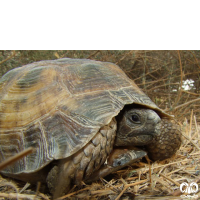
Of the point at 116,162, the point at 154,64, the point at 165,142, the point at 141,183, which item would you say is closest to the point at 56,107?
the point at 116,162

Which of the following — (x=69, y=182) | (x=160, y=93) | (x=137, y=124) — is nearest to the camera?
(x=69, y=182)

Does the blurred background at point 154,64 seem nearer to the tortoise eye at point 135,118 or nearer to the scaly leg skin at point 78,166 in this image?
the tortoise eye at point 135,118

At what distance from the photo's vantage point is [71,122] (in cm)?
135

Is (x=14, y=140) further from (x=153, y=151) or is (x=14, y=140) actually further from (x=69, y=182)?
(x=153, y=151)

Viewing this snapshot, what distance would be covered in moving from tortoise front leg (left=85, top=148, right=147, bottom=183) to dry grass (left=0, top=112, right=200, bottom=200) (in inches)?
3.4

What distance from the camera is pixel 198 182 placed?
1358 millimetres

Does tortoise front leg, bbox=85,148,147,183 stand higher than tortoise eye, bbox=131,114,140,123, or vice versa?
tortoise eye, bbox=131,114,140,123

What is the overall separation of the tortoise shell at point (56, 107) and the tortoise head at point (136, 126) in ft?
0.39

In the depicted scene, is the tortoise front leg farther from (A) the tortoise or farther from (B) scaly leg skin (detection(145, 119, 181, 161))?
(B) scaly leg skin (detection(145, 119, 181, 161))

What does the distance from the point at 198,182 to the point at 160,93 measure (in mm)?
2808

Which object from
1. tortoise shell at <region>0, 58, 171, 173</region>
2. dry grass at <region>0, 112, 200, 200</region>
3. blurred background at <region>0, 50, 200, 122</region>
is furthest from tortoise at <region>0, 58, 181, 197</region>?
blurred background at <region>0, 50, 200, 122</region>

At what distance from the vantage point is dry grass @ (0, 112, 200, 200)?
1.28m

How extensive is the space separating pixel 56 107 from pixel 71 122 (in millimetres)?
206
